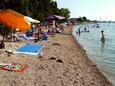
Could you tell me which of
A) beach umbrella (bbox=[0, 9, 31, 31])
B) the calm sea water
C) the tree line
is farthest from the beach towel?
the tree line

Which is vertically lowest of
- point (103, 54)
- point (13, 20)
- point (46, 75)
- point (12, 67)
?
point (103, 54)

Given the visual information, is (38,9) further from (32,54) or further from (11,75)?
(11,75)

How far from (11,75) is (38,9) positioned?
5272 cm

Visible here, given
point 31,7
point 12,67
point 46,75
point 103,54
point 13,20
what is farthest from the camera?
point 31,7

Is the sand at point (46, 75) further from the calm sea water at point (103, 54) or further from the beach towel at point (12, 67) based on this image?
the calm sea water at point (103, 54)

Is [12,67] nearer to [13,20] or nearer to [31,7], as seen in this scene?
[13,20]

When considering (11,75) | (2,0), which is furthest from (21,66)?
(2,0)

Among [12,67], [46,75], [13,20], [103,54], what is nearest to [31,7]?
[103,54]

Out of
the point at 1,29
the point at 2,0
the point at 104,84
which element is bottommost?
the point at 104,84

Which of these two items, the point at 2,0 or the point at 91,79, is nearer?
the point at 91,79

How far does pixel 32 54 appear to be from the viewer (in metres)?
16.4

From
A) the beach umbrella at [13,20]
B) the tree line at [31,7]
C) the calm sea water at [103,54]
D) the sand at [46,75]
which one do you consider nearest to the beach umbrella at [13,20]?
the beach umbrella at [13,20]

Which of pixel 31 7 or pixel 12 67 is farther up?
pixel 31 7

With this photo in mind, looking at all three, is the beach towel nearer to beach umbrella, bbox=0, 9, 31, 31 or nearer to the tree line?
beach umbrella, bbox=0, 9, 31, 31
